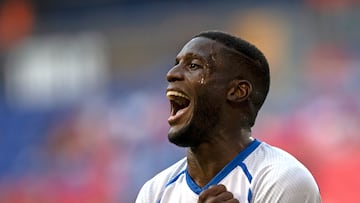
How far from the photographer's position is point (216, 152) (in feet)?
7.86

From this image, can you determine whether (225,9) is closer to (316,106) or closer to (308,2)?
(308,2)

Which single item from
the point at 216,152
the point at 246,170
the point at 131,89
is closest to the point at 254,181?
the point at 246,170

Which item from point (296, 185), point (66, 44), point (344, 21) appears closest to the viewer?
point (296, 185)

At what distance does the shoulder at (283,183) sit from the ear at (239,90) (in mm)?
199

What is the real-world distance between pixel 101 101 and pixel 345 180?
2620 mm

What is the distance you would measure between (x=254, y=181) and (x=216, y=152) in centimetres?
18

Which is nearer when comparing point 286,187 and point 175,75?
point 286,187

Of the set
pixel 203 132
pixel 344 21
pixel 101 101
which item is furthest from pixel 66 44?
pixel 203 132

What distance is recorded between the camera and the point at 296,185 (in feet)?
7.25

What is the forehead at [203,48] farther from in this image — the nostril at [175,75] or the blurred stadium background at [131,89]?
the blurred stadium background at [131,89]

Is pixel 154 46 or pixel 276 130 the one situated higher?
pixel 154 46

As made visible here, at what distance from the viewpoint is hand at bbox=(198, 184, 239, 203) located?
87.8 inches

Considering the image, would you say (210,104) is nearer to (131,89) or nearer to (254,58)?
(254,58)

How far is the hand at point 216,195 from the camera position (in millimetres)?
2230
